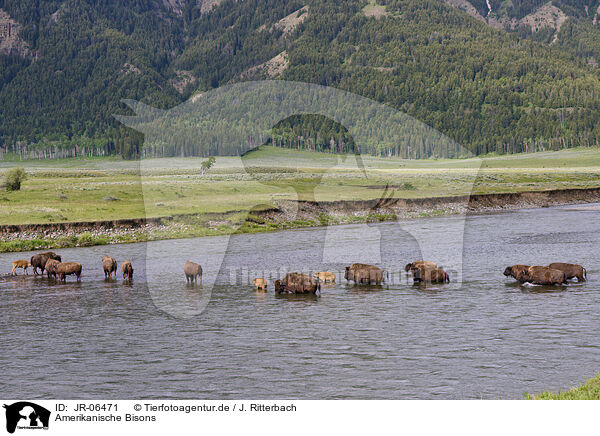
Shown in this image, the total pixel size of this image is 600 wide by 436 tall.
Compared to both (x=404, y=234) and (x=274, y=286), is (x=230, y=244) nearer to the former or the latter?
(x=404, y=234)

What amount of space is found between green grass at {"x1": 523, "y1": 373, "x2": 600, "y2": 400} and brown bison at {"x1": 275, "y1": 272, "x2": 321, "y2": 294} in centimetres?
1517

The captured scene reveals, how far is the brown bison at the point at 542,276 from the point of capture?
94.9 ft

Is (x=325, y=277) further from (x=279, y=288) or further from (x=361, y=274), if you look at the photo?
(x=279, y=288)

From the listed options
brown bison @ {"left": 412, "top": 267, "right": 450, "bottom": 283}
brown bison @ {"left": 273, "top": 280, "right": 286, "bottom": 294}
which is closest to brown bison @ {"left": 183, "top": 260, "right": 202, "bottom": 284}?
brown bison @ {"left": 273, "top": 280, "right": 286, "bottom": 294}

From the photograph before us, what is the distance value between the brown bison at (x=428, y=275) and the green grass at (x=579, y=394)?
16.8m

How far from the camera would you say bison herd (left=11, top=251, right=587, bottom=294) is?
95.1 ft

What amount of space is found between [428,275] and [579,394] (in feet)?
59.5

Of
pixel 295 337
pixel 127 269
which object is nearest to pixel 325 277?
pixel 127 269

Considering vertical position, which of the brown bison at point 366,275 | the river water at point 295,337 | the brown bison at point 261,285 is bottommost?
the river water at point 295,337

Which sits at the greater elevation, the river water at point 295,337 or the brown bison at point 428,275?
the brown bison at point 428,275

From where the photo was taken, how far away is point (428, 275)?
3139 centimetres
